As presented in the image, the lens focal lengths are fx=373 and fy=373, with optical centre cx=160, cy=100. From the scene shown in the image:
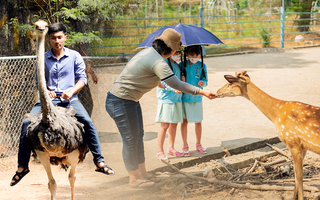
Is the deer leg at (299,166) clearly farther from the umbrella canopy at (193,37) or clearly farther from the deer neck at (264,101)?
the umbrella canopy at (193,37)

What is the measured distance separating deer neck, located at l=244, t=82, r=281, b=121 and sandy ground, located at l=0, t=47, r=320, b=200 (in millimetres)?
953

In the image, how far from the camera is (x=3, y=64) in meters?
6.31

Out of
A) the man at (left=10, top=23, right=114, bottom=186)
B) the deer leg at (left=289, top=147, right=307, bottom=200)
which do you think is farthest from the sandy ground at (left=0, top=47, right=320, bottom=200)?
the man at (left=10, top=23, right=114, bottom=186)

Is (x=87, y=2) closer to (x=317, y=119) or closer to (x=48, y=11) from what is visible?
(x=48, y=11)

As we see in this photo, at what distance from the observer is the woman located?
13.7 feet

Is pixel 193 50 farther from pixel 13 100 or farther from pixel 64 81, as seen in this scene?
pixel 13 100

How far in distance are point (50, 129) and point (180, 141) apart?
9.85ft

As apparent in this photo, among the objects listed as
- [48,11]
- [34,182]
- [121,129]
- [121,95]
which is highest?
[48,11]

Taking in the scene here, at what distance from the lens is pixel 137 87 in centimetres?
437

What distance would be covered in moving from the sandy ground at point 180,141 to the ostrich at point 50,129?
31.7 inches

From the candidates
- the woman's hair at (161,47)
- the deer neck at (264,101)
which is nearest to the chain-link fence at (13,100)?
the woman's hair at (161,47)

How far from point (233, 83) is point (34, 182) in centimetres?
315

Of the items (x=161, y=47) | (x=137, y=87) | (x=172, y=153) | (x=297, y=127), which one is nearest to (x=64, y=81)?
(x=137, y=87)

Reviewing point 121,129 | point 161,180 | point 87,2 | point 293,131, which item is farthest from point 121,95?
point 87,2
